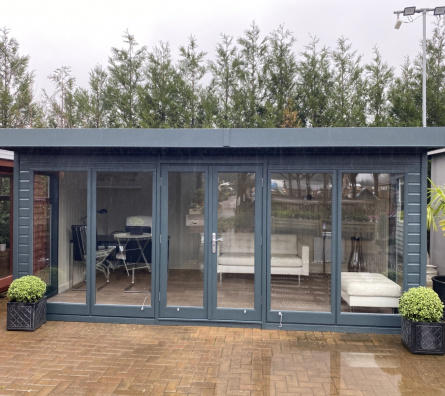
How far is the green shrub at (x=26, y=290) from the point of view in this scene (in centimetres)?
488

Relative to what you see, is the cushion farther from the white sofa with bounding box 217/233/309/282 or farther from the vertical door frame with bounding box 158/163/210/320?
the vertical door frame with bounding box 158/163/210/320

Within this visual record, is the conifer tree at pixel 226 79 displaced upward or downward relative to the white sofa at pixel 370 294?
upward

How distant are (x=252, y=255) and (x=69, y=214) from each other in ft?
7.85

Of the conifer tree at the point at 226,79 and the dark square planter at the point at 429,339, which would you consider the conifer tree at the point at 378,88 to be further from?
the dark square planter at the point at 429,339

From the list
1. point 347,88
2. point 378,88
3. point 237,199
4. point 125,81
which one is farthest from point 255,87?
point 237,199

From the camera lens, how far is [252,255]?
17.0 feet

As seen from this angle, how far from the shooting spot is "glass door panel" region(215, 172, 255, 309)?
16.9ft

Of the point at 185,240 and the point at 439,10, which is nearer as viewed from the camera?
the point at 185,240

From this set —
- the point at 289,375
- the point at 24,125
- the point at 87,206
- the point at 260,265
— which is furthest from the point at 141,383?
the point at 24,125

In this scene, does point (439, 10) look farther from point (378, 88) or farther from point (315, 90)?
point (315, 90)

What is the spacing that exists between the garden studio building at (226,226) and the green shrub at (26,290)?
439 millimetres

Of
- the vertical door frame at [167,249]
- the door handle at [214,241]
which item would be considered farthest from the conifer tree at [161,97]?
the door handle at [214,241]

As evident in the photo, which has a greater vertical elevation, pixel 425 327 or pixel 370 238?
pixel 370 238

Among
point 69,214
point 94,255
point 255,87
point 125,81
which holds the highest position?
point 125,81
